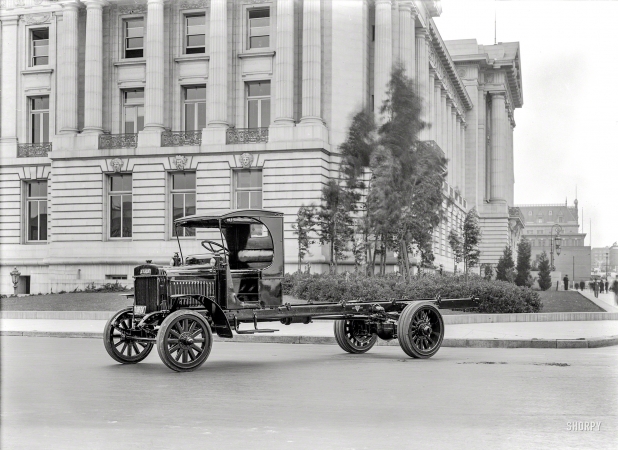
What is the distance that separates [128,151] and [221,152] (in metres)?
5.81

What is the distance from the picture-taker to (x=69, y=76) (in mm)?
50531

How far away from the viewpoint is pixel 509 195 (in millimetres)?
120125

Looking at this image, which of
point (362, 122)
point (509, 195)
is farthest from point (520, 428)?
point (509, 195)

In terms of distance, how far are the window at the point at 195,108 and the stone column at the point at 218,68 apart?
1571 millimetres

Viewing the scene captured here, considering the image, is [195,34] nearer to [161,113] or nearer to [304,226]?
[161,113]

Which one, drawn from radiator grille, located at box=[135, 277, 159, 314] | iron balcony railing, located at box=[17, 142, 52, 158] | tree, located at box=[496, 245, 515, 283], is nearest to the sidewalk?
radiator grille, located at box=[135, 277, 159, 314]

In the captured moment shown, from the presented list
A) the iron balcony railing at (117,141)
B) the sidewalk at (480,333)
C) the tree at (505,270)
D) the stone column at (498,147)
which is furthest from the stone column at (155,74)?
the stone column at (498,147)

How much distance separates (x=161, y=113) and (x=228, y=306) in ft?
122

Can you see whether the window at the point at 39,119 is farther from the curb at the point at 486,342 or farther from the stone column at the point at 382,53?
the curb at the point at 486,342

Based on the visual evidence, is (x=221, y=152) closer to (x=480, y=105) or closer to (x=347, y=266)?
(x=347, y=266)

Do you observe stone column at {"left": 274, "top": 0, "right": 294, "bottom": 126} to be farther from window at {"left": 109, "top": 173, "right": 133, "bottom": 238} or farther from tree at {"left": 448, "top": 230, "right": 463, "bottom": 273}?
tree at {"left": 448, "top": 230, "right": 463, "bottom": 273}

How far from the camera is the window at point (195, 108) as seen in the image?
50.5 m

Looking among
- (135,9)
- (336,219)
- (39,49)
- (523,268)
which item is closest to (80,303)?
(336,219)

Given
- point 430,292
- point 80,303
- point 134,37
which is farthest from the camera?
point 134,37
